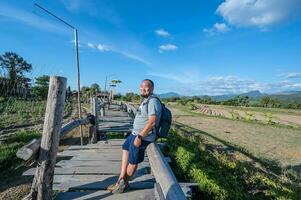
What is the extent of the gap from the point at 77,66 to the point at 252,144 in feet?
25.5

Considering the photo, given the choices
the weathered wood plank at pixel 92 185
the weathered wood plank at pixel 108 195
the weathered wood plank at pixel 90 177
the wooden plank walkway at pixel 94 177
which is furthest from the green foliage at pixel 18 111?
the weathered wood plank at pixel 108 195

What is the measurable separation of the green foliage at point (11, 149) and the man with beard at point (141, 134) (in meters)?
5.06

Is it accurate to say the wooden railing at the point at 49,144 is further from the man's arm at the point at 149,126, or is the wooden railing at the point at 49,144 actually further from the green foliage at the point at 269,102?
the green foliage at the point at 269,102

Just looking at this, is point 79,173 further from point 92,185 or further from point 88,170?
point 92,185

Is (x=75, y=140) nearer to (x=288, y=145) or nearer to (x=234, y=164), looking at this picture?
(x=234, y=164)

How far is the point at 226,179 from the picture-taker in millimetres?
5816

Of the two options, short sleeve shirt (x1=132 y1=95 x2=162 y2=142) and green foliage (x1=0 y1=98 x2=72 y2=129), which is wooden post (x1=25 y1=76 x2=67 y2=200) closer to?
short sleeve shirt (x1=132 y1=95 x2=162 y2=142)

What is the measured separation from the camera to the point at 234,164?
279 inches

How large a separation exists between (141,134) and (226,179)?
3.01m

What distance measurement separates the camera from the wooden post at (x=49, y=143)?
3117 millimetres

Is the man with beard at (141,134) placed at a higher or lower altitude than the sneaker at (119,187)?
higher

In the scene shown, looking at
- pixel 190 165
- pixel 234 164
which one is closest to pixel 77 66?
pixel 190 165

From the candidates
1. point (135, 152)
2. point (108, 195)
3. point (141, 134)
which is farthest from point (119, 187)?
point (141, 134)

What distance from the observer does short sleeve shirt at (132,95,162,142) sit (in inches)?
140
